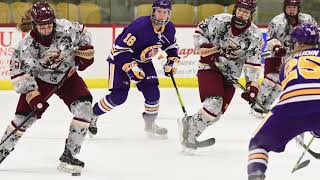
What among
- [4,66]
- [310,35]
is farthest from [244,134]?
[4,66]

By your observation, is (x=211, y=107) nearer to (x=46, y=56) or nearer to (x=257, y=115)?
(x=46, y=56)

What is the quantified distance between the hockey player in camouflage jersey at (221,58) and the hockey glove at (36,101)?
1.05m

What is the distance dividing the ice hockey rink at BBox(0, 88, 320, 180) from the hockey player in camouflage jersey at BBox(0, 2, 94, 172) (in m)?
0.23

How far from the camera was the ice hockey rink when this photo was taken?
3.69m

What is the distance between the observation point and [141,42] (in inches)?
177

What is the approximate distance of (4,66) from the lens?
277 inches

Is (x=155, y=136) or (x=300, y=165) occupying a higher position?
(x=300, y=165)

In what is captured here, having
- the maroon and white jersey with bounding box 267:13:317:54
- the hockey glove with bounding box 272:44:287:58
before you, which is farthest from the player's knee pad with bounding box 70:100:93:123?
the maroon and white jersey with bounding box 267:13:317:54

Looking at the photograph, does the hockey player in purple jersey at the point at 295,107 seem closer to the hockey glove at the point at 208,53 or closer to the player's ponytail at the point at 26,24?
the hockey glove at the point at 208,53

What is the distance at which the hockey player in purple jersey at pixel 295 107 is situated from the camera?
8.90 ft

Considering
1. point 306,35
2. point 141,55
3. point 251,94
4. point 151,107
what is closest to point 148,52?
point 141,55

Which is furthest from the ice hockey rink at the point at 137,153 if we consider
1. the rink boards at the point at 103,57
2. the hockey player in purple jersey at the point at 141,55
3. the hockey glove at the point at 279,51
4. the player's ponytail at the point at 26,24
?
the rink boards at the point at 103,57

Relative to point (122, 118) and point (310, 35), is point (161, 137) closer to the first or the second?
point (122, 118)

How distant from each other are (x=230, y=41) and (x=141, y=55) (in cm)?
67
